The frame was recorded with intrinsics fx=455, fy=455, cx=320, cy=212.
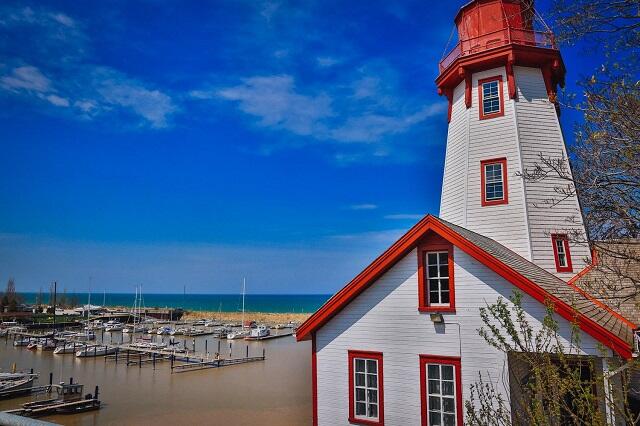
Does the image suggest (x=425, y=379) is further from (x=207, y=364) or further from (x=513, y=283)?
(x=207, y=364)

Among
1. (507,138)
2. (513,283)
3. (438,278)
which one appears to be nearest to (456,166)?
(507,138)

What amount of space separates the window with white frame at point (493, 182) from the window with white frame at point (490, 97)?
7.31 feet

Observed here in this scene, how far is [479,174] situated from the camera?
16266 millimetres

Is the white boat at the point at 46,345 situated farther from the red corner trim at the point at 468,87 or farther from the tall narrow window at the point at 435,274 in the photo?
the red corner trim at the point at 468,87

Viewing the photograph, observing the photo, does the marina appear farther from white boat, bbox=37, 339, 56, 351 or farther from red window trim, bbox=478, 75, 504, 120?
red window trim, bbox=478, 75, 504, 120

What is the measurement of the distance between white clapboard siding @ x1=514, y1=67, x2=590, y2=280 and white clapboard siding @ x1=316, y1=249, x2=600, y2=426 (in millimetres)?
4125

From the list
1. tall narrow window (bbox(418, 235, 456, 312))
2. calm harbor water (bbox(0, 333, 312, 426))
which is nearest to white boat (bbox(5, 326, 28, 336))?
calm harbor water (bbox(0, 333, 312, 426))

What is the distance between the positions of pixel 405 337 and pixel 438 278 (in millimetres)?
1818

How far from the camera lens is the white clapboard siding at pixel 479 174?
1517 centimetres

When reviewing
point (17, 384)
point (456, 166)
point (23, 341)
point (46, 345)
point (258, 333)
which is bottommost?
point (23, 341)

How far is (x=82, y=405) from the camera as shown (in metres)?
25.6

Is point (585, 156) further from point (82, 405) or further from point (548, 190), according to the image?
point (82, 405)

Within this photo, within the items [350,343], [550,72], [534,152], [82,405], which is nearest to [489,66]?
[550,72]

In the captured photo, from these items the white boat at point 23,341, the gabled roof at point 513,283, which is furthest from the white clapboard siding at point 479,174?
the white boat at point 23,341
